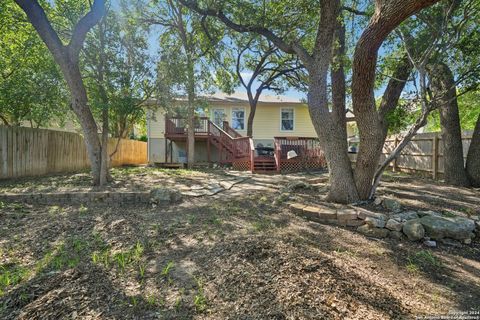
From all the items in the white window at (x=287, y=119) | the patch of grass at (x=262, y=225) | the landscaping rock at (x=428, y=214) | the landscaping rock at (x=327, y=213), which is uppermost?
the white window at (x=287, y=119)

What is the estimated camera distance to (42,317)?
69.7 inches

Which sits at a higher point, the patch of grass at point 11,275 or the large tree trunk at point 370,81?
the large tree trunk at point 370,81

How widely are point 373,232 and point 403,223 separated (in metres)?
0.44

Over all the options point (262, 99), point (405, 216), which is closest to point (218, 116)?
point (262, 99)

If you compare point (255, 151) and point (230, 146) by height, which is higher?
point (230, 146)

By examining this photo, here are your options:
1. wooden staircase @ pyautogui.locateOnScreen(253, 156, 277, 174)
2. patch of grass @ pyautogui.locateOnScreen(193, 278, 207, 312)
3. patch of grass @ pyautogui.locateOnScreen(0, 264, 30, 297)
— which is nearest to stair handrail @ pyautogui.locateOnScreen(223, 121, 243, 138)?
wooden staircase @ pyautogui.locateOnScreen(253, 156, 277, 174)

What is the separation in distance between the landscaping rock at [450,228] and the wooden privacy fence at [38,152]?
32.5ft

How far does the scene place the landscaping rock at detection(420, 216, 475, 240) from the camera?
3379mm

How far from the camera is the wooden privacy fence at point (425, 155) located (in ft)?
26.6

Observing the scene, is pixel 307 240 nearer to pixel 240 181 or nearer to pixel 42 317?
pixel 42 317

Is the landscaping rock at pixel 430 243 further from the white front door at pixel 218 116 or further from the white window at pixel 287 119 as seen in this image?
the white front door at pixel 218 116

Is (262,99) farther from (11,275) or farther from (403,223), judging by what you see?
(11,275)

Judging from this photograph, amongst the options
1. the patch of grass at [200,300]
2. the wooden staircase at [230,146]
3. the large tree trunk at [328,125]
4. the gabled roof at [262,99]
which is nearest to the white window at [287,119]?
the gabled roof at [262,99]

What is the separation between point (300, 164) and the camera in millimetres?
11172
